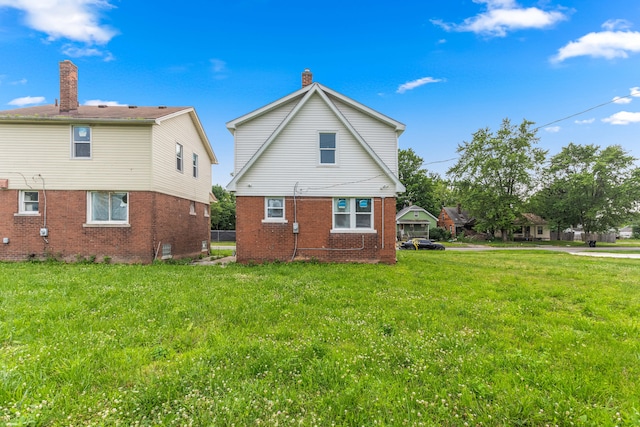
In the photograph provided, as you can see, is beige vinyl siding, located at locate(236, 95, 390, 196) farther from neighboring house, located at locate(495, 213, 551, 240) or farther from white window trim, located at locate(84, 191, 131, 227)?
neighboring house, located at locate(495, 213, 551, 240)

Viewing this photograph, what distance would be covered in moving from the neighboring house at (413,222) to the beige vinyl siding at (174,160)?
3120 centimetres

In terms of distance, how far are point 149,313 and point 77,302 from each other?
1900 millimetres

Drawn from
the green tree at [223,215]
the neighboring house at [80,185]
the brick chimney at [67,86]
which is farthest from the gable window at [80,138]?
the green tree at [223,215]

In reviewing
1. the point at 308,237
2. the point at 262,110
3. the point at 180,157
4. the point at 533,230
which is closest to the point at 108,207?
the point at 180,157

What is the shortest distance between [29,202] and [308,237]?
12.5 metres

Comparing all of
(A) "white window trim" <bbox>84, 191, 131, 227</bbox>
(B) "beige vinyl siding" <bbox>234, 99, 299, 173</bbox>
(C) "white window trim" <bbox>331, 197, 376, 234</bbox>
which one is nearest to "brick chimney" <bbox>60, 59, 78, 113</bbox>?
(A) "white window trim" <bbox>84, 191, 131, 227</bbox>

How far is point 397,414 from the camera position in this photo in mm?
2707

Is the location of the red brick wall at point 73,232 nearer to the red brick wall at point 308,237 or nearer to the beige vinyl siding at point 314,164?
the red brick wall at point 308,237

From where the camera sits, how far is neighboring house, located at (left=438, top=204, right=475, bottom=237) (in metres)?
51.5

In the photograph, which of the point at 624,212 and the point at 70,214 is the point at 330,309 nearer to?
the point at 70,214

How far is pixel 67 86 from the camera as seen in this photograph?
541 inches

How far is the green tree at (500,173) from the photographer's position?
1570 inches

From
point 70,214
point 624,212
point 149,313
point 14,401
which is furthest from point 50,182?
point 624,212

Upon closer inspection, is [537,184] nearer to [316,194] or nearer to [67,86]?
[316,194]
